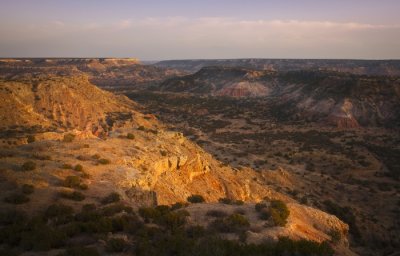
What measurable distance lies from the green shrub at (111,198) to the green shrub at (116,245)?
3773 mm

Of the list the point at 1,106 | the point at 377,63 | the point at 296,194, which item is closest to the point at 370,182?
the point at 296,194

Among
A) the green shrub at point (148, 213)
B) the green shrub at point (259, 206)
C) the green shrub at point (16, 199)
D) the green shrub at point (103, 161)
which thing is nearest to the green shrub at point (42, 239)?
the green shrub at point (16, 199)

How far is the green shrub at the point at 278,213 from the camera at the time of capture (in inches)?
492

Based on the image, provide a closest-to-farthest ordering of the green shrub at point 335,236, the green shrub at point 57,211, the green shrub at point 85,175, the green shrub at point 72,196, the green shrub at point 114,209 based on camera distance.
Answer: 1. the green shrub at point 57,211
2. the green shrub at point 114,209
3. the green shrub at point 72,196
4. the green shrub at point 335,236
5. the green shrub at point 85,175

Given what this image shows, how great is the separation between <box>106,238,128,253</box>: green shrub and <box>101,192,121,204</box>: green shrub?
3.77 meters

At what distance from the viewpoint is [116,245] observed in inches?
378

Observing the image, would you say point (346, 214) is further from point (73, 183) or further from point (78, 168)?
point (73, 183)

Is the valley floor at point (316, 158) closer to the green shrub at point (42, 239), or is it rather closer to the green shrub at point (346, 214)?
the green shrub at point (346, 214)

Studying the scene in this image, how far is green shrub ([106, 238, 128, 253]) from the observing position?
9.58 m

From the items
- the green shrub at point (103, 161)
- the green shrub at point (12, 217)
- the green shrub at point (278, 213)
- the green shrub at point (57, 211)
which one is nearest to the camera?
the green shrub at point (12, 217)

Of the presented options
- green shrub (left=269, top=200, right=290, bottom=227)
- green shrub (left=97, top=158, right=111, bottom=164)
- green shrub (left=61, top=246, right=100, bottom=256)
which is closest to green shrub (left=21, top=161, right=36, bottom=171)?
green shrub (left=97, top=158, right=111, bottom=164)

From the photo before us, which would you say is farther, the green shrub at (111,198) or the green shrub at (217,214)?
the green shrub at (111,198)

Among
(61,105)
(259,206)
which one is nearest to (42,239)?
(259,206)

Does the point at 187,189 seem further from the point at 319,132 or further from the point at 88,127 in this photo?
the point at 319,132
